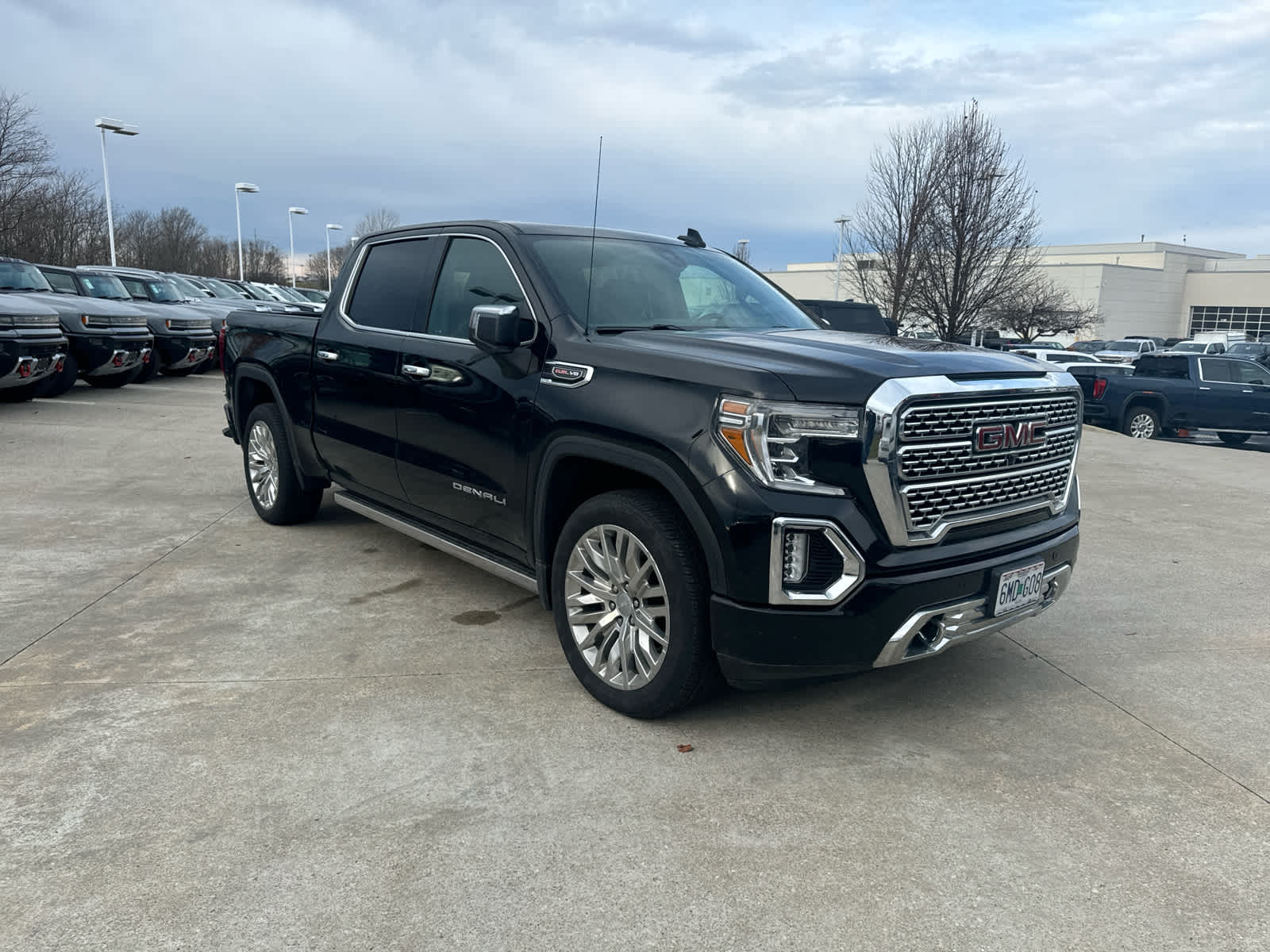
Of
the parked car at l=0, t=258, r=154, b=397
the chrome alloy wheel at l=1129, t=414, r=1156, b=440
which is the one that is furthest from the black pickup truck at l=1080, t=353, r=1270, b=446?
the parked car at l=0, t=258, r=154, b=397

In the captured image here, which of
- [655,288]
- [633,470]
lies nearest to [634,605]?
[633,470]

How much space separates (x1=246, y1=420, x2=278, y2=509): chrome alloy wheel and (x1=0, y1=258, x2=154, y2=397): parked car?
8.11 m

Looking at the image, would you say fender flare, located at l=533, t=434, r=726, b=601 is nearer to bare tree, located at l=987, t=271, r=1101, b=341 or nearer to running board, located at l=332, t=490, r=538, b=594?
running board, located at l=332, t=490, r=538, b=594

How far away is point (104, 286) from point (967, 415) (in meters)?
16.8

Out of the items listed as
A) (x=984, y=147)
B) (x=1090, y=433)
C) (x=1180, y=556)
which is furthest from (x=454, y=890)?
(x=984, y=147)

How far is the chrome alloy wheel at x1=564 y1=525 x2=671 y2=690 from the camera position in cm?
346

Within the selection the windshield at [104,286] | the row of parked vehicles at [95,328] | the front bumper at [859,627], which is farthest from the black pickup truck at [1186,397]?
the windshield at [104,286]

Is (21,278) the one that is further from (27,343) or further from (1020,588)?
(1020,588)

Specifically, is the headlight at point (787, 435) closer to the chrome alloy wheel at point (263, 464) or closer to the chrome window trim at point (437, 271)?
the chrome window trim at point (437, 271)

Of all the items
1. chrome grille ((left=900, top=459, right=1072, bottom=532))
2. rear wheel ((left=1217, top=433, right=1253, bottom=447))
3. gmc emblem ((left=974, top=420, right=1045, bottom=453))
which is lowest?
rear wheel ((left=1217, top=433, right=1253, bottom=447))

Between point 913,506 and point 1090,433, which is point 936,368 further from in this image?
point 1090,433

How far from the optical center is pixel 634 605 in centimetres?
353

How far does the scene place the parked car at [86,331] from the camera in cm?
1330

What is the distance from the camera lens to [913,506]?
3.21m
